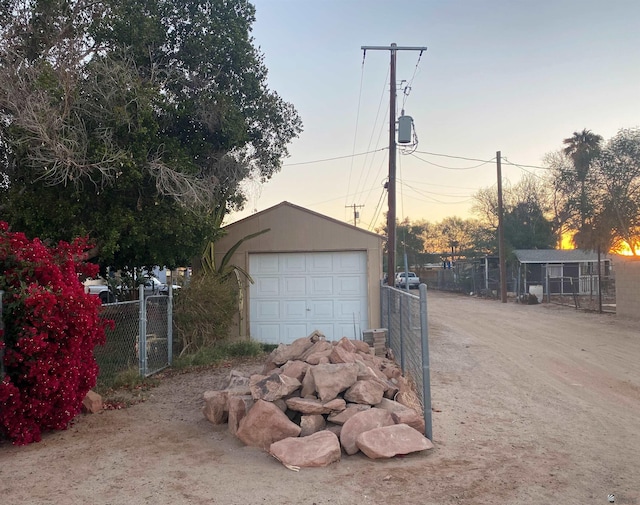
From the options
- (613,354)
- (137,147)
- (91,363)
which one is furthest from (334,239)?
(91,363)

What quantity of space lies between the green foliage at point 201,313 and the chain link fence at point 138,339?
517mm

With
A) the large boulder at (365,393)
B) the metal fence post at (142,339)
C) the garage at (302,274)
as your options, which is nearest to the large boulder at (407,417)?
the large boulder at (365,393)

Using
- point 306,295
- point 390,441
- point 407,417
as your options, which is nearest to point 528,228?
point 306,295

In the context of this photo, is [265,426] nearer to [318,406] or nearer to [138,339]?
[318,406]

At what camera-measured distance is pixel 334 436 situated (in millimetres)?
5730

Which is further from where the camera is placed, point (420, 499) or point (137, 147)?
point (137, 147)

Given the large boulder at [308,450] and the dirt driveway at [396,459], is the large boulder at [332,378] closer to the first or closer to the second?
the large boulder at [308,450]

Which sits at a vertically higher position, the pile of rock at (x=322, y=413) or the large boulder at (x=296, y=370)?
the large boulder at (x=296, y=370)

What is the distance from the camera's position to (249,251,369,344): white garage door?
47.2 feet

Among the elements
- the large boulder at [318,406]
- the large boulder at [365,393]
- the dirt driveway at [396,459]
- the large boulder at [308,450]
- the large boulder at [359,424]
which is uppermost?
the large boulder at [365,393]

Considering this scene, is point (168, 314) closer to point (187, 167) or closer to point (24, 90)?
point (187, 167)

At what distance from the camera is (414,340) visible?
7.59 m

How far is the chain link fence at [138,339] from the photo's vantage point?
9906 millimetres

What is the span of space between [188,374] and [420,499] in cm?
668
